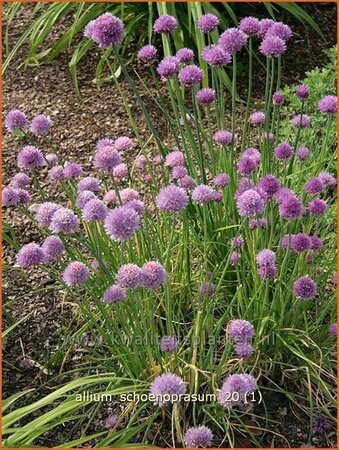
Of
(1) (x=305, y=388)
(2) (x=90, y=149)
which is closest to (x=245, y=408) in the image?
(1) (x=305, y=388)

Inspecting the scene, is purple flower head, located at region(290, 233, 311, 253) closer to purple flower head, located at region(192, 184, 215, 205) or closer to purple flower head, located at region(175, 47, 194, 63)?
purple flower head, located at region(192, 184, 215, 205)

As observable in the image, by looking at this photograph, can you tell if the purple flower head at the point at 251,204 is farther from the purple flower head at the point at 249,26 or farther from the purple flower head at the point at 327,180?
the purple flower head at the point at 249,26

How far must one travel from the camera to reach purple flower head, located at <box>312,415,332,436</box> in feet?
6.55

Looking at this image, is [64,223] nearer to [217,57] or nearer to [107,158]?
[107,158]

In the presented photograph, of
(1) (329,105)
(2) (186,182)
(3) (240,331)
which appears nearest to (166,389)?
(3) (240,331)

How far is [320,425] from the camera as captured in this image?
2002mm

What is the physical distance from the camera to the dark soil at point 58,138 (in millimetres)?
2221

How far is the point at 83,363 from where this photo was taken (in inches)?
85.2

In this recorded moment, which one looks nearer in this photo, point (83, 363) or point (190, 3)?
point (83, 363)

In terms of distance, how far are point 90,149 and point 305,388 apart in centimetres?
176

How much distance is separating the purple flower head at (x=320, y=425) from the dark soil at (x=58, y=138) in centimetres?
3

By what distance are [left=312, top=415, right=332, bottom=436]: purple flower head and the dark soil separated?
0.03 meters

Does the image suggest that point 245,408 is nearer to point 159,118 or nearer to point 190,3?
point 159,118

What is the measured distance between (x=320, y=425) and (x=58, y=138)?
2.07 m
